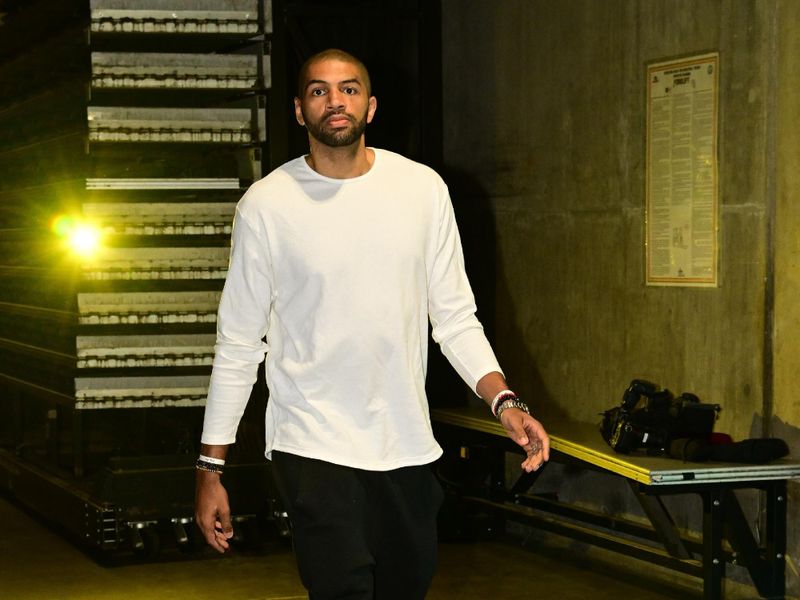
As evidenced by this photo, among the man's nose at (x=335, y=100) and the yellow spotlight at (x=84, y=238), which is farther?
the yellow spotlight at (x=84, y=238)

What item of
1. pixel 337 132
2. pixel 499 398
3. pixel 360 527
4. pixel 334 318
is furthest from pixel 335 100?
pixel 360 527

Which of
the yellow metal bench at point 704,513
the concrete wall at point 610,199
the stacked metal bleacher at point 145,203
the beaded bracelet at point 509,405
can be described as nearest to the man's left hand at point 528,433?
the beaded bracelet at point 509,405

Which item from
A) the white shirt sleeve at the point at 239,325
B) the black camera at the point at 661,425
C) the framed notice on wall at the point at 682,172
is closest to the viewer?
the white shirt sleeve at the point at 239,325

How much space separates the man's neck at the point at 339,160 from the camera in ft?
9.41

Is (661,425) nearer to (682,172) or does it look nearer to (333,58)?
(682,172)

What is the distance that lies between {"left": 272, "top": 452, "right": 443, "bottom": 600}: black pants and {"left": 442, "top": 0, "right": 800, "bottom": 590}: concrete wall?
2.28 m

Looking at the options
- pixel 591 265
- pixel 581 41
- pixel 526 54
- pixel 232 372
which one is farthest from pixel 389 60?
pixel 232 372

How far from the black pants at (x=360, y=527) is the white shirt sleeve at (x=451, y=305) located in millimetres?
265

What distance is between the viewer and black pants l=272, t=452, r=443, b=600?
280 cm

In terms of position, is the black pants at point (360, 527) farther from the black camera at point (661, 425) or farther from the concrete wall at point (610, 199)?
the concrete wall at point (610, 199)

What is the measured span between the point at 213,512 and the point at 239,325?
0.39 metres

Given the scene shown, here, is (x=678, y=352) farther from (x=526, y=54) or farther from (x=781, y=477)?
(x=526, y=54)

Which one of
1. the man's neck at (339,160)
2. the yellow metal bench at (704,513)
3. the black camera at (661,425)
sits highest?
the man's neck at (339,160)

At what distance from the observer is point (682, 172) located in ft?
17.3
